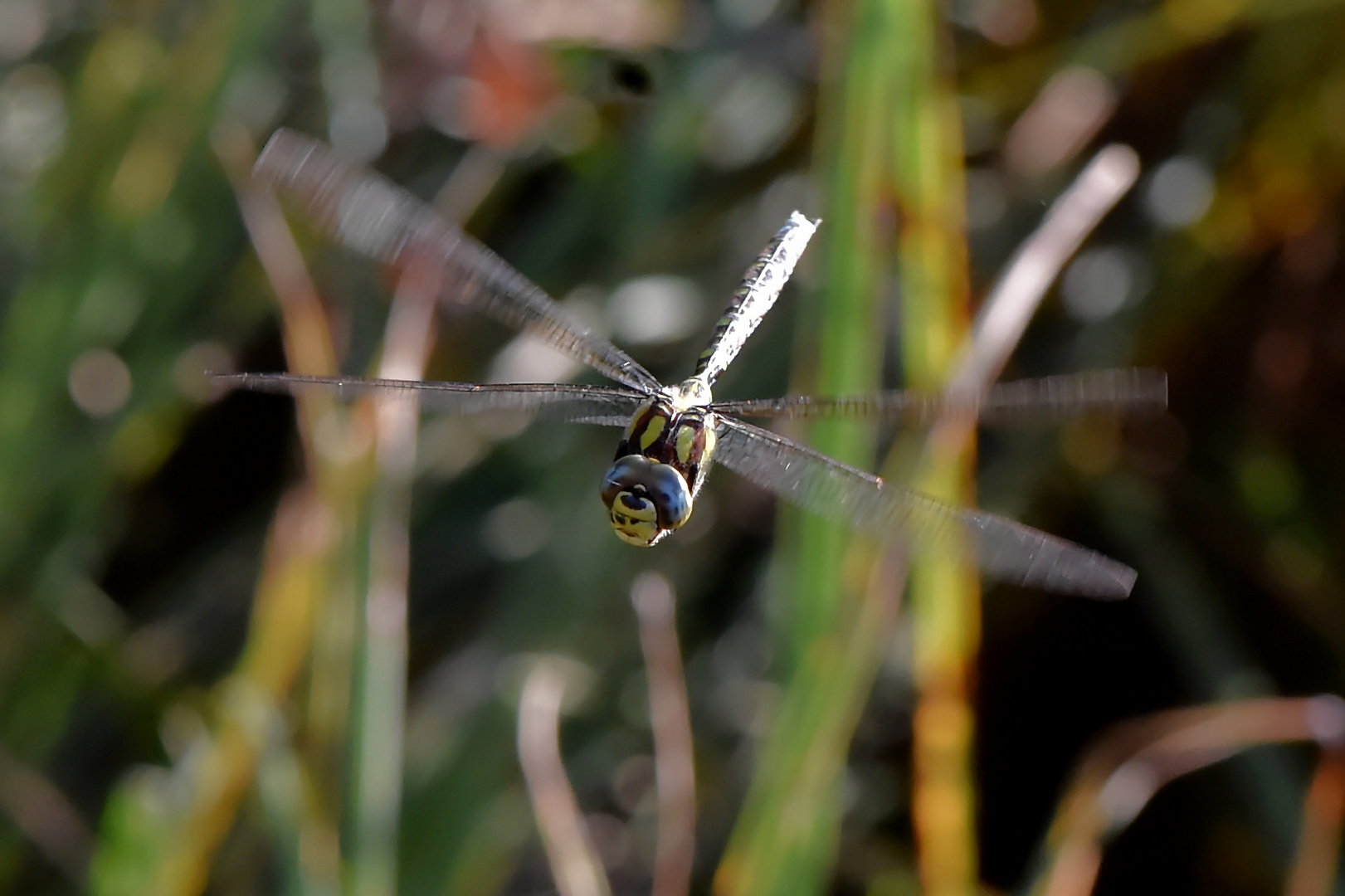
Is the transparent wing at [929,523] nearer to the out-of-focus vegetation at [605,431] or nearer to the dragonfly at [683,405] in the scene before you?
the dragonfly at [683,405]

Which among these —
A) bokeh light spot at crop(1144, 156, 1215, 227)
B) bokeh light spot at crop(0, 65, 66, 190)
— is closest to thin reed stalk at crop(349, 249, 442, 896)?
bokeh light spot at crop(0, 65, 66, 190)

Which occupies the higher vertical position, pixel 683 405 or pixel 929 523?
pixel 683 405

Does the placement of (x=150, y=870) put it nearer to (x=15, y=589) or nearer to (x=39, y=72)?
(x=15, y=589)

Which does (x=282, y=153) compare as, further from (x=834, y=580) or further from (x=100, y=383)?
(x=100, y=383)

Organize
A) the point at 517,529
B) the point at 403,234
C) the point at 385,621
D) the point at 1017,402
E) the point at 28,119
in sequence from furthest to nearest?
the point at 28,119
the point at 517,529
the point at 385,621
the point at 403,234
the point at 1017,402

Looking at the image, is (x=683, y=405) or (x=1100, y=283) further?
(x=1100, y=283)

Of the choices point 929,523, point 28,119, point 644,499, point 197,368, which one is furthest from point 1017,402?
point 28,119

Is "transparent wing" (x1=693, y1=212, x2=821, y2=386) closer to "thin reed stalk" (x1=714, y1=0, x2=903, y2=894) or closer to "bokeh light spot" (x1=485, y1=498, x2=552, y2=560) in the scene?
"thin reed stalk" (x1=714, y1=0, x2=903, y2=894)
